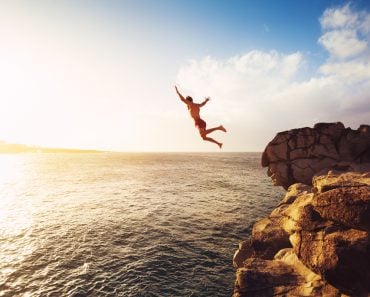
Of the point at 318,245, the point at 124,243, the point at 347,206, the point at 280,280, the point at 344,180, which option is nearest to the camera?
the point at 347,206

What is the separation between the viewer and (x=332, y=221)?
1172 centimetres

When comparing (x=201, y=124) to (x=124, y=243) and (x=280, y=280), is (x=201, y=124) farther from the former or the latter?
(x=124, y=243)

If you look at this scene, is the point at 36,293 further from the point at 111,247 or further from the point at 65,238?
the point at 65,238

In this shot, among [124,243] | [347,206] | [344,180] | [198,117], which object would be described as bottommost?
[124,243]

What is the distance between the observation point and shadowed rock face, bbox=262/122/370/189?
19750 millimetres

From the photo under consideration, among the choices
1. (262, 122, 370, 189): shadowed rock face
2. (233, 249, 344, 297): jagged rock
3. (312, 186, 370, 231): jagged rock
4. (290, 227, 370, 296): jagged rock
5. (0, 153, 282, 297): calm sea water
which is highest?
(262, 122, 370, 189): shadowed rock face

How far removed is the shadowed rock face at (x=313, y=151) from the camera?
19.8 metres

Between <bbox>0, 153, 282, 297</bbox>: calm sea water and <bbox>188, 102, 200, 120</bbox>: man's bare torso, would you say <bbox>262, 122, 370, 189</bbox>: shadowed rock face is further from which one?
<bbox>188, 102, 200, 120</bbox>: man's bare torso

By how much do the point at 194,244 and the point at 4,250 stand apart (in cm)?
1668

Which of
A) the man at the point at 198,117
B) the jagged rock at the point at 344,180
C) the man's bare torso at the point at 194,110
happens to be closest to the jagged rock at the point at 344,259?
the jagged rock at the point at 344,180

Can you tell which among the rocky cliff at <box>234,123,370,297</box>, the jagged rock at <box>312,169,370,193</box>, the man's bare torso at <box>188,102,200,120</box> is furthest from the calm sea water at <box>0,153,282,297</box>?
the man's bare torso at <box>188,102,200,120</box>

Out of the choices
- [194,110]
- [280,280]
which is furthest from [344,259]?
[194,110]

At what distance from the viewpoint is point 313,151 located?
21.0m

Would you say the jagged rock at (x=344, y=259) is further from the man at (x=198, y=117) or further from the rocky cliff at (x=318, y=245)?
the man at (x=198, y=117)
